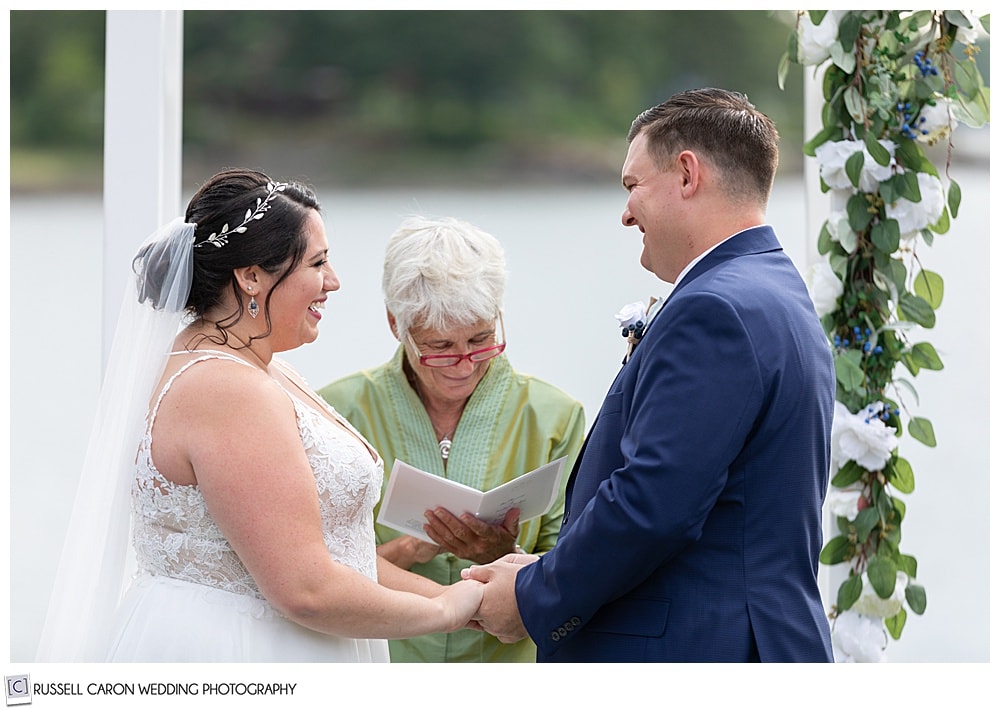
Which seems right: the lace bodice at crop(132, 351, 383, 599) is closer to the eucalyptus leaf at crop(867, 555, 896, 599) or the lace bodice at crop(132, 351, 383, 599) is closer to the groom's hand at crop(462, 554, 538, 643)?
the groom's hand at crop(462, 554, 538, 643)

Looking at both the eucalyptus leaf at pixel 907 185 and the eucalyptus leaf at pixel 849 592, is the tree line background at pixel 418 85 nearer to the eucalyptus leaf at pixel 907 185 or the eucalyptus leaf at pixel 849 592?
the eucalyptus leaf at pixel 907 185

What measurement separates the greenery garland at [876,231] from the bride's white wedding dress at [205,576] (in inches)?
54.7

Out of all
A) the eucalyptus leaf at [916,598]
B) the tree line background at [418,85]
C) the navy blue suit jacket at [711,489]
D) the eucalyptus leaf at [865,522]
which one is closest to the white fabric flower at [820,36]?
the navy blue suit jacket at [711,489]

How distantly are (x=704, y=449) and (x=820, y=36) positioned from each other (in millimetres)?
1331

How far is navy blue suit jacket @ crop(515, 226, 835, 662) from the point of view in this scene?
196 centimetres

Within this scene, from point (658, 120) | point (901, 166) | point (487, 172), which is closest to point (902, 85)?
point (901, 166)

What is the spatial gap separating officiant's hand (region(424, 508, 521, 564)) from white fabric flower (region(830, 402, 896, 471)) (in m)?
0.90

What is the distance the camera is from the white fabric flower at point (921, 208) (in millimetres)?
2758

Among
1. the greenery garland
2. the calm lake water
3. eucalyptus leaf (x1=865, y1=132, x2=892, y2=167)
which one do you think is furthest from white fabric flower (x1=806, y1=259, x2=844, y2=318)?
the calm lake water

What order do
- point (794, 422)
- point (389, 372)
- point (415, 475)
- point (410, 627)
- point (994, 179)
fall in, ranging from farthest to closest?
point (389, 372) → point (994, 179) → point (415, 475) → point (410, 627) → point (794, 422)

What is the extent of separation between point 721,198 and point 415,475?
940 millimetres

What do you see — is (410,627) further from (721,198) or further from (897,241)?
(897,241)

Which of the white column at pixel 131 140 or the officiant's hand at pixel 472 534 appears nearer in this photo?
the officiant's hand at pixel 472 534

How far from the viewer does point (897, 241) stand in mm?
2750
